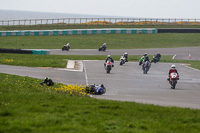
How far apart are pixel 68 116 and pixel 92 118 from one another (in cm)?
67

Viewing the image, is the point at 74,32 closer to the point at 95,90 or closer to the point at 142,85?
the point at 142,85

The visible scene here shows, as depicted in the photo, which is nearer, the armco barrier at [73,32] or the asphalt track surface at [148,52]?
the asphalt track surface at [148,52]

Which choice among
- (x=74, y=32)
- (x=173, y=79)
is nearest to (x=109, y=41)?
(x=74, y=32)

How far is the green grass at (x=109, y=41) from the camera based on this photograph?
2135 inches

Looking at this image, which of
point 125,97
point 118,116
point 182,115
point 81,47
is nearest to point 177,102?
point 125,97

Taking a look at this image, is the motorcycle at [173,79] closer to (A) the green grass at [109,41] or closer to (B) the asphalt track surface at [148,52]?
(B) the asphalt track surface at [148,52]

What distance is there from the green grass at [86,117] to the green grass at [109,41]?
4114cm

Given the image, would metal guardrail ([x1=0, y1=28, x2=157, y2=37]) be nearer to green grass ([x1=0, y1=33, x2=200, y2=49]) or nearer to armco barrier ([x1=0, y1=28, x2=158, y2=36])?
armco barrier ([x1=0, y1=28, x2=158, y2=36])

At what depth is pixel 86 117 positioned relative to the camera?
9.43m

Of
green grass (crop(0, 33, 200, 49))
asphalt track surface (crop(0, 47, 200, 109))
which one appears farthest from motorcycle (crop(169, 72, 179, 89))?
green grass (crop(0, 33, 200, 49))

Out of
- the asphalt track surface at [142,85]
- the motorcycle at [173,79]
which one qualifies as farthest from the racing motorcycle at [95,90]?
the motorcycle at [173,79]

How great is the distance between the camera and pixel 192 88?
68.0ft

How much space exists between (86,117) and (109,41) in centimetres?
4986

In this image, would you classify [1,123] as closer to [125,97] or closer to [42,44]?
[125,97]
